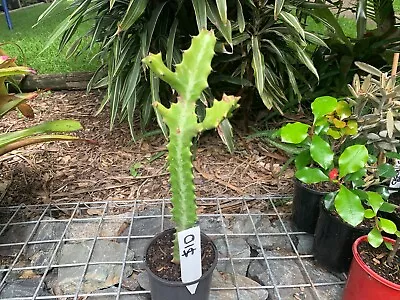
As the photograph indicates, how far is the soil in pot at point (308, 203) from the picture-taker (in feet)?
4.21

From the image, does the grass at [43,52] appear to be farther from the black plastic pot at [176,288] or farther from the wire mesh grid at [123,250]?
the black plastic pot at [176,288]

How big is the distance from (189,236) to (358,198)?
17.2 inches

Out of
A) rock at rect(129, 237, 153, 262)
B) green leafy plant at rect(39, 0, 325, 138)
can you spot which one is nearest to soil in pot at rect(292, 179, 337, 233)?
green leafy plant at rect(39, 0, 325, 138)

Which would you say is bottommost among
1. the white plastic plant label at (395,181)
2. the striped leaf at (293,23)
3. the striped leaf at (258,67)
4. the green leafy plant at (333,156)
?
the white plastic plant label at (395,181)

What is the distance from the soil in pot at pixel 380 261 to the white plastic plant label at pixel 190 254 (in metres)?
0.45

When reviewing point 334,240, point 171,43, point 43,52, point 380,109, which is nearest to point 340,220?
point 334,240

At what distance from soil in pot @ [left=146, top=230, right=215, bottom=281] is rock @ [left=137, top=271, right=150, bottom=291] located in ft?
0.56

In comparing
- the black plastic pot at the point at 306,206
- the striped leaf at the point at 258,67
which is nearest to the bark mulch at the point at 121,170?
the black plastic pot at the point at 306,206

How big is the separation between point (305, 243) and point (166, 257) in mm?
554

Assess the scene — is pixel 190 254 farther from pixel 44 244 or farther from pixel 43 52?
pixel 43 52

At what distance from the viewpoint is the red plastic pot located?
920 millimetres

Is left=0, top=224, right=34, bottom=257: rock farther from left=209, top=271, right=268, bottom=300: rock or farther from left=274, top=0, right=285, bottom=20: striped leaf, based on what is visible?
left=274, top=0, right=285, bottom=20: striped leaf

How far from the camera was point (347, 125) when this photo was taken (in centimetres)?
113

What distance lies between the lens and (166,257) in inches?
39.0
